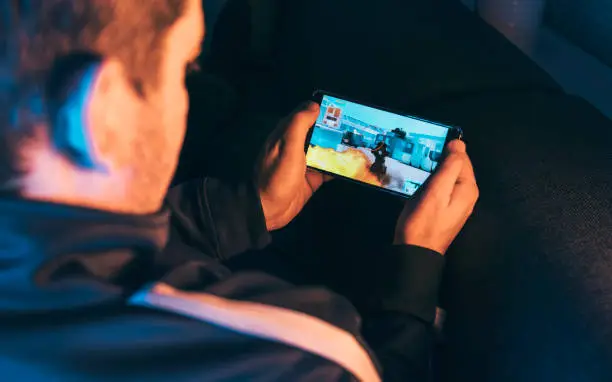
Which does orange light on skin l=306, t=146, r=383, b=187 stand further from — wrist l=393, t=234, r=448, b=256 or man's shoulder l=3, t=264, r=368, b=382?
man's shoulder l=3, t=264, r=368, b=382

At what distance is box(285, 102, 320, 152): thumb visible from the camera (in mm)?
730

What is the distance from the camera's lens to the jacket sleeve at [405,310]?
0.57 metres

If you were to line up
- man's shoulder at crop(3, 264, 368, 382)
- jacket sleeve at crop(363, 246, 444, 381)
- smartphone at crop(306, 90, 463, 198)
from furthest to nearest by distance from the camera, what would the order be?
smartphone at crop(306, 90, 463, 198) < jacket sleeve at crop(363, 246, 444, 381) < man's shoulder at crop(3, 264, 368, 382)

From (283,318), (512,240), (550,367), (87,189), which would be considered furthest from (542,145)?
(87,189)

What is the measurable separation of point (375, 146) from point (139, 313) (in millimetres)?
388

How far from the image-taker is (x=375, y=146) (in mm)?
725

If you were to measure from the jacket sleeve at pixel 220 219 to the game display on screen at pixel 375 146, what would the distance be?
10 cm

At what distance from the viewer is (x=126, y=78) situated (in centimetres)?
48

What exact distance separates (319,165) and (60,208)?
370mm

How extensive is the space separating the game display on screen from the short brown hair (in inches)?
12.8

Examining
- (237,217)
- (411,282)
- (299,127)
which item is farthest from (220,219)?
(411,282)

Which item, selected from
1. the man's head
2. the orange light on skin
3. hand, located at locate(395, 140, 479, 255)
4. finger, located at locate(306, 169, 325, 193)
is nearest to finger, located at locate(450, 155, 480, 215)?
hand, located at locate(395, 140, 479, 255)

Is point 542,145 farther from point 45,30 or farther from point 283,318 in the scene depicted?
point 45,30

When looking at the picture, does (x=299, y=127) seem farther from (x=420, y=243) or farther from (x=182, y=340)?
(x=182, y=340)
